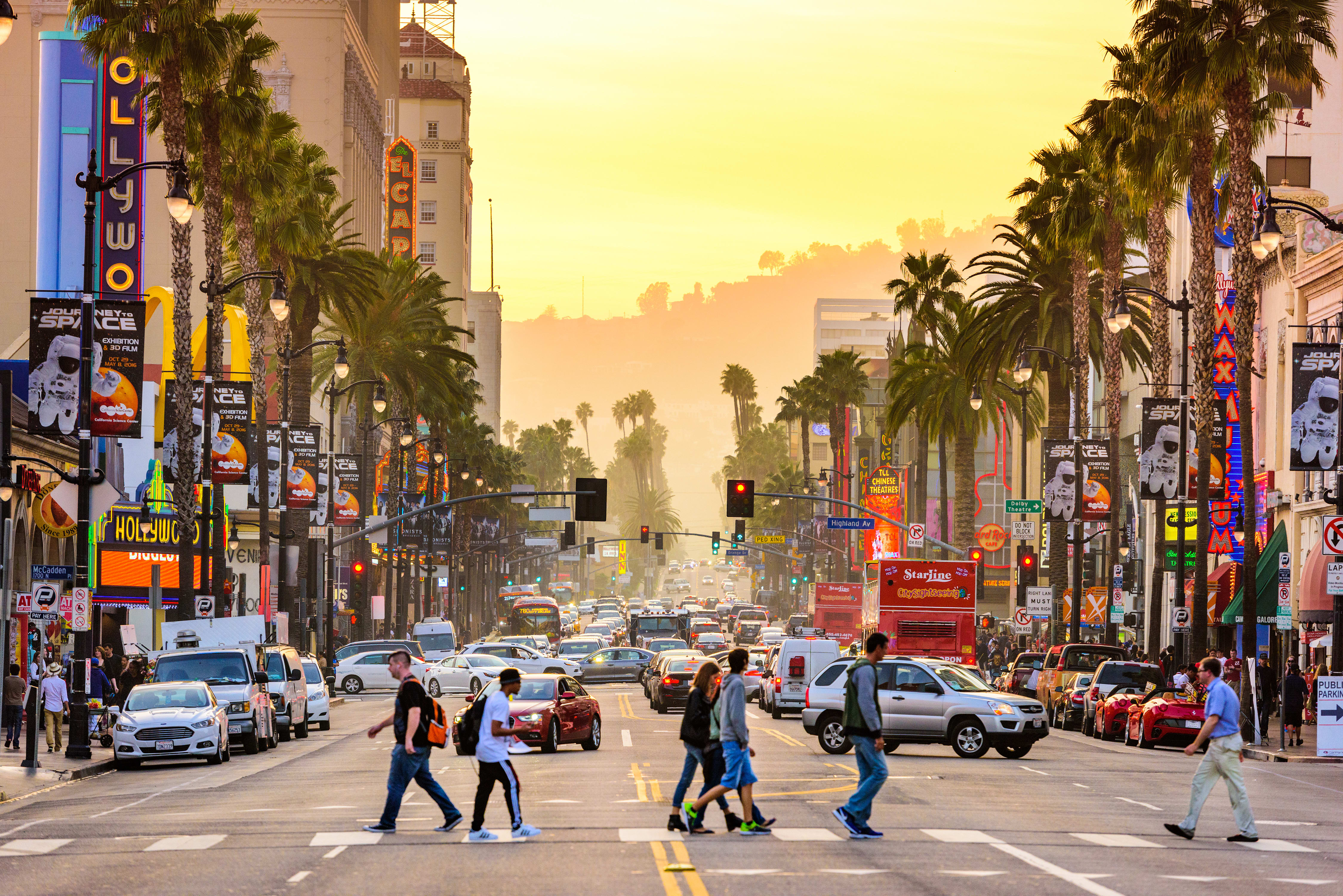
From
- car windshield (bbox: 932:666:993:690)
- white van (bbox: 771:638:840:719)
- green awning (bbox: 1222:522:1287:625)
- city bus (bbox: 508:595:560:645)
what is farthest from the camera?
city bus (bbox: 508:595:560:645)

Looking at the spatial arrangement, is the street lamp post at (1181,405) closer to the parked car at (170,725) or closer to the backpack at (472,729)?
the parked car at (170,725)

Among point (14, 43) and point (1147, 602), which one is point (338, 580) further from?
point (1147, 602)

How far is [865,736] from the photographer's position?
700 inches

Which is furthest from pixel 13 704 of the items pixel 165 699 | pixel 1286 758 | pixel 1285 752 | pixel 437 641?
pixel 437 641

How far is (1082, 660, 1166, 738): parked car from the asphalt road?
30.4ft

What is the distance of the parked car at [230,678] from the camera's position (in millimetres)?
34281

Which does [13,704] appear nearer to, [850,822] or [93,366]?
[93,366]

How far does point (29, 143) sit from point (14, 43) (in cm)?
542

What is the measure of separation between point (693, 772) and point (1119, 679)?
24.8 meters

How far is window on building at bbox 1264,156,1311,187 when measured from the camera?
72.8 m

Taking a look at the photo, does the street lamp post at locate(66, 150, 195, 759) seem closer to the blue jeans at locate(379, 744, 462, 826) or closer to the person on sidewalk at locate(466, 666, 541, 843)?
the blue jeans at locate(379, 744, 462, 826)

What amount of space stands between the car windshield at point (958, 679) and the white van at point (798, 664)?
12.4 metres

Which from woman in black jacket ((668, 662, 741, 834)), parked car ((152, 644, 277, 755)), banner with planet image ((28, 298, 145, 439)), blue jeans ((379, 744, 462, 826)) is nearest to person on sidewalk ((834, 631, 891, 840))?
woman in black jacket ((668, 662, 741, 834))

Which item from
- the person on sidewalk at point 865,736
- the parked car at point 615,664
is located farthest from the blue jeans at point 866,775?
the parked car at point 615,664
